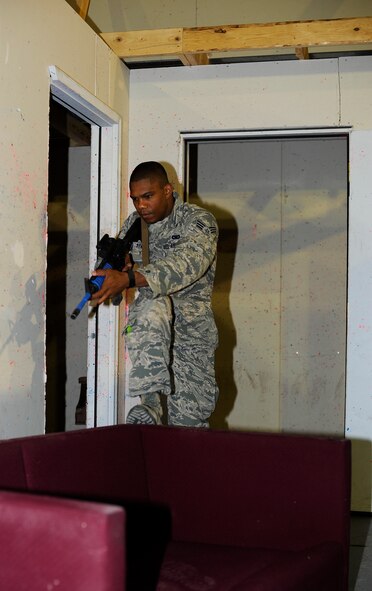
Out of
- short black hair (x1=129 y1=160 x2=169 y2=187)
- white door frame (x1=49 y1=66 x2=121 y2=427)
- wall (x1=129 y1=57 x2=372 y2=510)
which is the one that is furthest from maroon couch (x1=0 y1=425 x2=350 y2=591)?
wall (x1=129 y1=57 x2=372 y2=510)

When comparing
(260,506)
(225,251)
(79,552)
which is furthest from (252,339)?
(79,552)

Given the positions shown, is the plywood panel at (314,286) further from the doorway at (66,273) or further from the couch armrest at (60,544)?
the couch armrest at (60,544)

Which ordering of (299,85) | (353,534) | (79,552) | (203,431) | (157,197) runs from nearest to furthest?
(79,552) < (203,431) < (157,197) < (353,534) < (299,85)

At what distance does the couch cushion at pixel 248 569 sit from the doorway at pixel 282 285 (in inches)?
135

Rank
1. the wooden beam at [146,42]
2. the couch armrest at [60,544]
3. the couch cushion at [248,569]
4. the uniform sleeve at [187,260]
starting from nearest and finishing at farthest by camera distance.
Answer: the couch armrest at [60,544] → the couch cushion at [248,569] → the uniform sleeve at [187,260] → the wooden beam at [146,42]

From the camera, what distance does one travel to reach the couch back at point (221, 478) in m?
2.15

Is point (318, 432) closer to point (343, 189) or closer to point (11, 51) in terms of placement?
point (343, 189)

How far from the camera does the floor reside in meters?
2.97

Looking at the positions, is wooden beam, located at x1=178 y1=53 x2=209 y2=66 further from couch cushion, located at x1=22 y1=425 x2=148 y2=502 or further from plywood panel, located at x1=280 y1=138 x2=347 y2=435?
couch cushion, located at x1=22 y1=425 x2=148 y2=502

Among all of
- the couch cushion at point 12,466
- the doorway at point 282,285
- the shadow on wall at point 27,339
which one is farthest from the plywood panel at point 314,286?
the couch cushion at point 12,466

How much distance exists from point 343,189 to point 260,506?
12.2ft

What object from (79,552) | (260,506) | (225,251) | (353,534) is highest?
(225,251)

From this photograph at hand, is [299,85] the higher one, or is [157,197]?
[299,85]

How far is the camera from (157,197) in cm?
352
